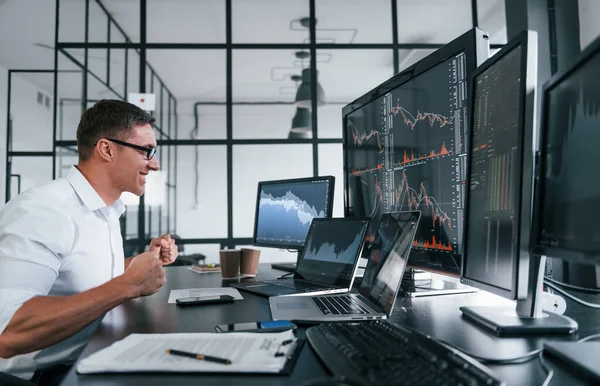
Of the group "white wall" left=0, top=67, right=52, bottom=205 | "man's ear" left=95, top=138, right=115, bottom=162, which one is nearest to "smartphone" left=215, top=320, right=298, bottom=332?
"man's ear" left=95, top=138, right=115, bottom=162

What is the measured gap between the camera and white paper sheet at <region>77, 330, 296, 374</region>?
0.66 m

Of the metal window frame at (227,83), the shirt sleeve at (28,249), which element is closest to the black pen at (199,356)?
the shirt sleeve at (28,249)

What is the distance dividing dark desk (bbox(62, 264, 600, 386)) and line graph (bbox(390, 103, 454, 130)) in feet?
1.52

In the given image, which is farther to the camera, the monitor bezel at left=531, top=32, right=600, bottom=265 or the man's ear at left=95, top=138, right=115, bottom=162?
the man's ear at left=95, top=138, right=115, bottom=162

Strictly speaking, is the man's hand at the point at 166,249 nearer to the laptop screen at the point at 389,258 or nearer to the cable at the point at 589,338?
the laptop screen at the point at 389,258

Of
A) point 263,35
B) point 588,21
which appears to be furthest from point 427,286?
point 263,35

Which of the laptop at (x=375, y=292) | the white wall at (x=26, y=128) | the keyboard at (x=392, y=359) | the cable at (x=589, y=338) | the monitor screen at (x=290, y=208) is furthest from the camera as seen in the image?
the white wall at (x=26, y=128)

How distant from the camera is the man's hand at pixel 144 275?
1117mm

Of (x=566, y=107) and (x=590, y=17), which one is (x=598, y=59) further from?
(x=590, y=17)

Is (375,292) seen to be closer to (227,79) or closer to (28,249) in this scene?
(28,249)

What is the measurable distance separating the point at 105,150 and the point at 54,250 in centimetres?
50

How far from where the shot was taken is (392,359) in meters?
0.61

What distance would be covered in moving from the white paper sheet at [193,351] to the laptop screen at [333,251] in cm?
52

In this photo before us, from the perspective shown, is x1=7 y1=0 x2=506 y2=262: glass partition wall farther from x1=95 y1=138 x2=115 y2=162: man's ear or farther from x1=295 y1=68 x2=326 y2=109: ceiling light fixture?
x1=95 y1=138 x2=115 y2=162: man's ear
